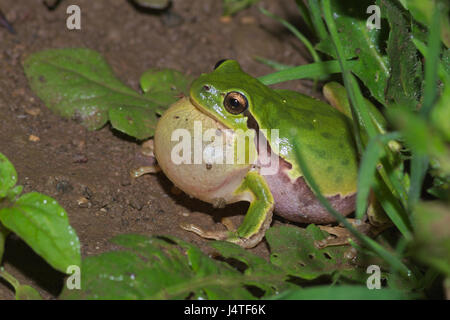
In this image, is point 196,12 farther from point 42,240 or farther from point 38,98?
point 42,240

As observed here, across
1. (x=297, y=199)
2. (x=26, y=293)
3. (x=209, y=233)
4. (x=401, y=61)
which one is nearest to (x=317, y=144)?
(x=297, y=199)

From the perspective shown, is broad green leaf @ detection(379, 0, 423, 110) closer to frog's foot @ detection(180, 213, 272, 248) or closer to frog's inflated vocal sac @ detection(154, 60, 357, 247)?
frog's inflated vocal sac @ detection(154, 60, 357, 247)

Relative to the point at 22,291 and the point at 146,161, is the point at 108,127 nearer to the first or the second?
the point at 146,161

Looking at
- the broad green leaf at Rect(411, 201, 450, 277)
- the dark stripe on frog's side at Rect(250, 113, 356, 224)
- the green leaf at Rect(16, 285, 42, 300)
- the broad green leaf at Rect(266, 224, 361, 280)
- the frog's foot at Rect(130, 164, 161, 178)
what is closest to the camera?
the broad green leaf at Rect(411, 201, 450, 277)

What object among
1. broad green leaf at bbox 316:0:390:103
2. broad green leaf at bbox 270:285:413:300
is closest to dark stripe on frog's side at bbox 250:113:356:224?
broad green leaf at bbox 316:0:390:103

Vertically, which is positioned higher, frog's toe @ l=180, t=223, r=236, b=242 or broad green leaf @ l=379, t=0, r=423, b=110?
broad green leaf @ l=379, t=0, r=423, b=110

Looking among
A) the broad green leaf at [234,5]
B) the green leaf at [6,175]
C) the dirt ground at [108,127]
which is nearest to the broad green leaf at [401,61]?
the dirt ground at [108,127]
